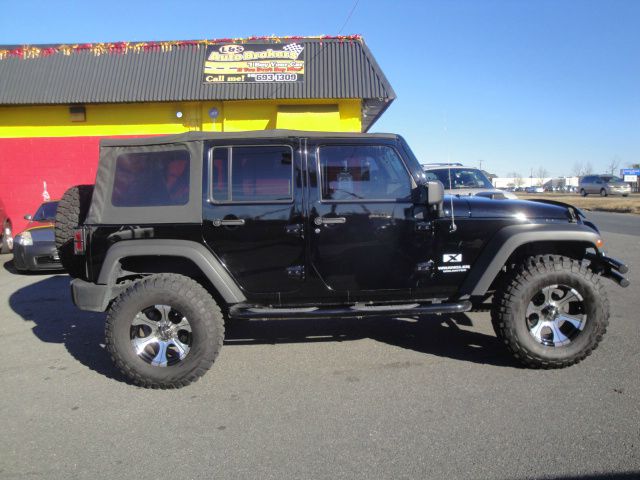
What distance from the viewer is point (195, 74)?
13.0 meters

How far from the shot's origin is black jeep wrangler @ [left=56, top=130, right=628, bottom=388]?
3965mm

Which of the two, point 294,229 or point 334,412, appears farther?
point 294,229

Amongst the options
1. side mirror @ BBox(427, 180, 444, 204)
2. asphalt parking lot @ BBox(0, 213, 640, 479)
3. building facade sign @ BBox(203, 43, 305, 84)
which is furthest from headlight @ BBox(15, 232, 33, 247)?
side mirror @ BBox(427, 180, 444, 204)

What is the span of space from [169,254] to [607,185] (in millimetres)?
45971

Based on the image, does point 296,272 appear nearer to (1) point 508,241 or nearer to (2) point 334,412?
(2) point 334,412

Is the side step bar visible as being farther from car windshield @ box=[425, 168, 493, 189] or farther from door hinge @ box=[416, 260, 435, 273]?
car windshield @ box=[425, 168, 493, 189]

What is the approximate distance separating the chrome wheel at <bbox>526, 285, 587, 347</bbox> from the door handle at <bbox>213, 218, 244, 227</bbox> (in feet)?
8.30

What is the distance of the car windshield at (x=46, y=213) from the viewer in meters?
9.57

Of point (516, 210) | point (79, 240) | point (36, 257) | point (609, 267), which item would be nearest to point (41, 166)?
point (36, 257)

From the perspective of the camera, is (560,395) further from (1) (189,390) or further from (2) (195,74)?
(2) (195,74)

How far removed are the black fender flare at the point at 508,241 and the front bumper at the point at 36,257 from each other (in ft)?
24.8

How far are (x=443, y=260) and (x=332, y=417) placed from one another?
1.64m

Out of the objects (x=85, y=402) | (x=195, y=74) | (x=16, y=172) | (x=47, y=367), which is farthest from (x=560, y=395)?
(x=16, y=172)

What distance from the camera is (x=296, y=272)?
407 cm
